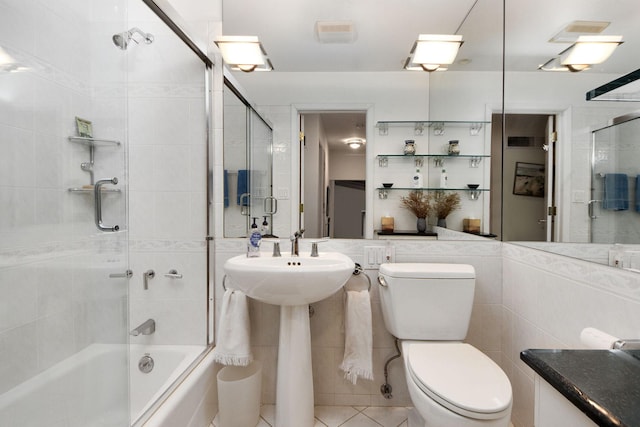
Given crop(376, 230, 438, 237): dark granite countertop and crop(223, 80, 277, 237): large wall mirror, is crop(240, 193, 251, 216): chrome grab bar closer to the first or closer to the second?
crop(223, 80, 277, 237): large wall mirror

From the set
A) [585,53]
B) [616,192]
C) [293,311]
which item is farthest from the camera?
[293,311]

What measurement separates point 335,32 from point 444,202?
1103 millimetres

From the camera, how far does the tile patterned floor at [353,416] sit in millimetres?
1561

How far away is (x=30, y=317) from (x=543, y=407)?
1.59 meters

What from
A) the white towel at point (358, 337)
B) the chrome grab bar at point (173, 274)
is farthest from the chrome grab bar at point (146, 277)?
the white towel at point (358, 337)

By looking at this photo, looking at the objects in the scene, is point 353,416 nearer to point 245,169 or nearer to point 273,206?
point 273,206

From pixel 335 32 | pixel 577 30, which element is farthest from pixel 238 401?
pixel 577 30

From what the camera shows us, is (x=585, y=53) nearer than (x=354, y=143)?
Yes

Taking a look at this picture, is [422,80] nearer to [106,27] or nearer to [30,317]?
[106,27]

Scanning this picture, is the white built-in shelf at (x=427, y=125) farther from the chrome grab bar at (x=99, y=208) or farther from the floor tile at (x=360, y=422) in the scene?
the floor tile at (x=360, y=422)

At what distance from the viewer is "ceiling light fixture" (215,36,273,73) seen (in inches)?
66.9

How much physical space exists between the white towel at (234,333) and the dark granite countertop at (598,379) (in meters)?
1.22

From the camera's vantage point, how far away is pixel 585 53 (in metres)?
1.04

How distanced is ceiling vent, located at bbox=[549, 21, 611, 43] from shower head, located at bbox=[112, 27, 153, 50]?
1.80m
